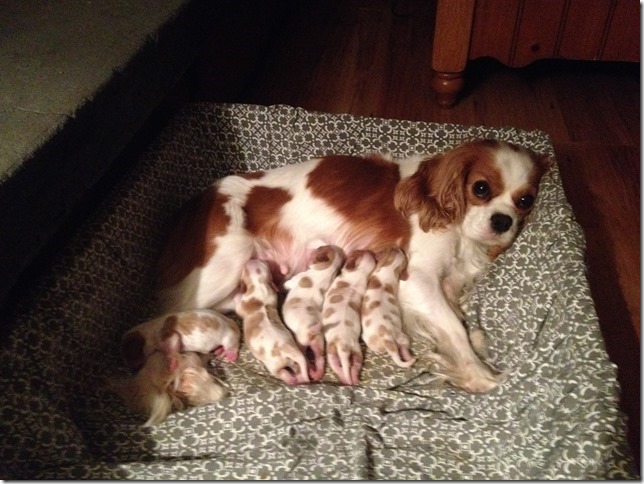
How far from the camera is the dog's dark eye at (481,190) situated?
66.9 inches

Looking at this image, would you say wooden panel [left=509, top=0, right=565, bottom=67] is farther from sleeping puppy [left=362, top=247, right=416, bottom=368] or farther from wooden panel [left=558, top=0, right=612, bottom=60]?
sleeping puppy [left=362, top=247, right=416, bottom=368]

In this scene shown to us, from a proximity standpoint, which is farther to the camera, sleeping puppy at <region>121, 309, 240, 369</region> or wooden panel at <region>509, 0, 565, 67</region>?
wooden panel at <region>509, 0, 565, 67</region>

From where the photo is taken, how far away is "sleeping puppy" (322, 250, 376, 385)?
1559 millimetres

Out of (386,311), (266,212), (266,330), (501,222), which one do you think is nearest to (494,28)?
(501,222)

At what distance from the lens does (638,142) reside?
268cm

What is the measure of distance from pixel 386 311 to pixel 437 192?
0.38 meters

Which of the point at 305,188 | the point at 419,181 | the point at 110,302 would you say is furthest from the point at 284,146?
the point at 110,302

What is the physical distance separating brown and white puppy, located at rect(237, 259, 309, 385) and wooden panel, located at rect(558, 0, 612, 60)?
184 centimetres

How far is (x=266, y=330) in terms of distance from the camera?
158 centimetres

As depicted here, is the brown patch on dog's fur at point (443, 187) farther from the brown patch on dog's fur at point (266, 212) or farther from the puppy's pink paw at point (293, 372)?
the puppy's pink paw at point (293, 372)

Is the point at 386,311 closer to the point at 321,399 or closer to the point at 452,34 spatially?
the point at 321,399

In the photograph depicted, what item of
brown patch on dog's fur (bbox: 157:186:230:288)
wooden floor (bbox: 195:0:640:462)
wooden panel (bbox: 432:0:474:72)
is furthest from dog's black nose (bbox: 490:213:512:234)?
wooden panel (bbox: 432:0:474:72)

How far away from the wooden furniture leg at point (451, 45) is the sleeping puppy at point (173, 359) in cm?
171

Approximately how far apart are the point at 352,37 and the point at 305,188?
7.23 ft
